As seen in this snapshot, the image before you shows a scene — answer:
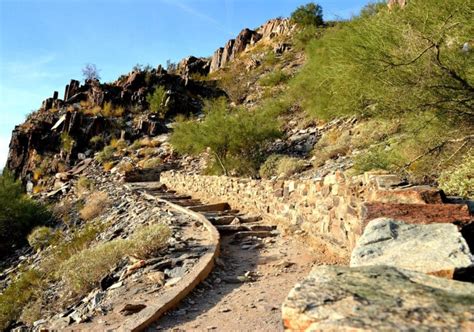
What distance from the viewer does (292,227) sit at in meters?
8.98

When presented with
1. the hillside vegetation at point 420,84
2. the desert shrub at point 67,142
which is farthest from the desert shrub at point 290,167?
the desert shrub at point 67,142

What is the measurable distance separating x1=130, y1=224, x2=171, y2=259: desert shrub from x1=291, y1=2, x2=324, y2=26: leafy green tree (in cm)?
4324

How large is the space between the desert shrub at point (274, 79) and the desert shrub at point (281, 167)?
20743 millimetres

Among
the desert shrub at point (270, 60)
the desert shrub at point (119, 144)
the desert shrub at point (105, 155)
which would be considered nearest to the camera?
the desert shrub at point (105, 155)

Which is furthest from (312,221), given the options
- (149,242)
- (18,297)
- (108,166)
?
(108,166)

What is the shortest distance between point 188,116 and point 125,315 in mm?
33929

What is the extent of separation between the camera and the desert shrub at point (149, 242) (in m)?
7.61

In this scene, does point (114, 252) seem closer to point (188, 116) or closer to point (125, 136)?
point (125, 136)

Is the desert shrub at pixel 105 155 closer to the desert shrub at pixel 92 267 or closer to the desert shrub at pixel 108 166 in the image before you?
the desert shrub at pixel 108 166

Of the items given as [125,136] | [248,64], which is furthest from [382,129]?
[248,64]

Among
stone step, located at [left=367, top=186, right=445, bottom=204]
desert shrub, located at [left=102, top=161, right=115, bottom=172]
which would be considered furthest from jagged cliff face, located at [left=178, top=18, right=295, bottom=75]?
stone step, located at [left=367, top=186, right=445, bottom=204]

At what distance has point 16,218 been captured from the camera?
19.7 m

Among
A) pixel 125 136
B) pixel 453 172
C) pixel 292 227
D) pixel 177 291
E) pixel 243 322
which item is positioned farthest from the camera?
pixel 125 136

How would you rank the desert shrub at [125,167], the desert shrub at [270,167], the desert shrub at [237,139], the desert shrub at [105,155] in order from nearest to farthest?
the desert shrub at [270,167], the desert shrub at [237,139], the desert shrub at [125,167], the desert shrub at [105,155]
